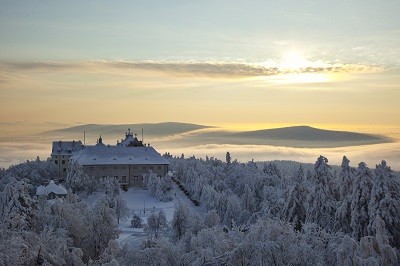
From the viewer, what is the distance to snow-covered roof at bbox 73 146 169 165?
103613 mm

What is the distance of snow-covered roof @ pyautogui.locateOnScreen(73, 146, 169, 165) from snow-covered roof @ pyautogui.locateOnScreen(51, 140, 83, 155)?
12935 millimetres

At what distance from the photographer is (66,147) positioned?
121 meters

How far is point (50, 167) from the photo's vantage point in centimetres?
11425

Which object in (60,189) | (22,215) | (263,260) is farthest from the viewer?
(60,189)

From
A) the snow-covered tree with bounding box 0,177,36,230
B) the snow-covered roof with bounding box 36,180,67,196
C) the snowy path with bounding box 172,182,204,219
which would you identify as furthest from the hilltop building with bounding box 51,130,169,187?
the snow-covered tree with bounding box 0,177,36,230

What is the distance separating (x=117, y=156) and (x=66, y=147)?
21637 mm

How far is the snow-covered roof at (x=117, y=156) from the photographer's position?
104 m

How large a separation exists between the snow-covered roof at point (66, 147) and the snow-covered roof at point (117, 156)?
12935 millimetres

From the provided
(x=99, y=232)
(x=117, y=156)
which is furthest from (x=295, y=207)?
(x=117, y=156)

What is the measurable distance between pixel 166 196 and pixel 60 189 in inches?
732

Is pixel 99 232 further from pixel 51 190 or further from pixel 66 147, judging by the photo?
pixel 66 147

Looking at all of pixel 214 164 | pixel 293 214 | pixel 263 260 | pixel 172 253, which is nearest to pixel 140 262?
pixel 172 253

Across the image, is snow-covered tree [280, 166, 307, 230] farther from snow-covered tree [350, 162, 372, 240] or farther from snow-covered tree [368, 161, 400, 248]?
snow-covered tree [368, 161, 400, 248]

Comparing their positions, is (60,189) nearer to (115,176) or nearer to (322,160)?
(115,176)
